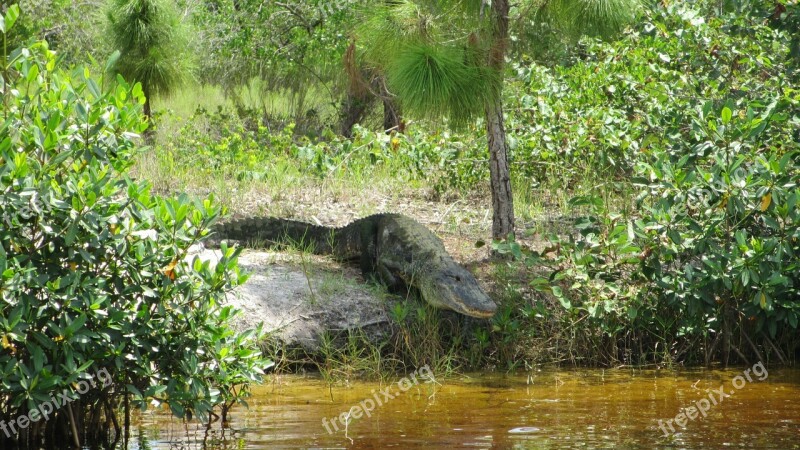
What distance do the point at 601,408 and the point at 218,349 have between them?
220 cm

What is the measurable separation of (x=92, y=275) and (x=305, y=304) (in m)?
2.54

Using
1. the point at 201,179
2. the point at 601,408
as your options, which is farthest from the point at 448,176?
the point at 601,408

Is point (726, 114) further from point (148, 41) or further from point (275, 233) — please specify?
point (148, 41)

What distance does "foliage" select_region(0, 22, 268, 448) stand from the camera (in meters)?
3.78

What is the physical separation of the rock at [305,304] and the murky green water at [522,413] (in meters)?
0.41

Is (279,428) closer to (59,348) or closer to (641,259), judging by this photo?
(59,348)

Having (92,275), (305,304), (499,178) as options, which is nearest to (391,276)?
(305,304)

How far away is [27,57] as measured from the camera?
13.1 ft

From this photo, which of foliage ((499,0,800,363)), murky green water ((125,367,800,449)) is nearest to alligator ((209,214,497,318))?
foliage ((499,0,800,363))

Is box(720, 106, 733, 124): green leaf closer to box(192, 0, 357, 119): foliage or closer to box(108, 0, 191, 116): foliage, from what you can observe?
box(192, 0, 357, 119): foliage

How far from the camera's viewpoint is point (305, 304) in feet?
21.2

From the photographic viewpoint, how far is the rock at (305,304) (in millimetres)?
6242

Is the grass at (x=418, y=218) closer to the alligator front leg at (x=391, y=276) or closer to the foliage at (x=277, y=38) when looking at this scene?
the alligator front leg at (x=391, y=276)

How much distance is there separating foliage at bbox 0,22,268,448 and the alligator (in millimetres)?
2203
